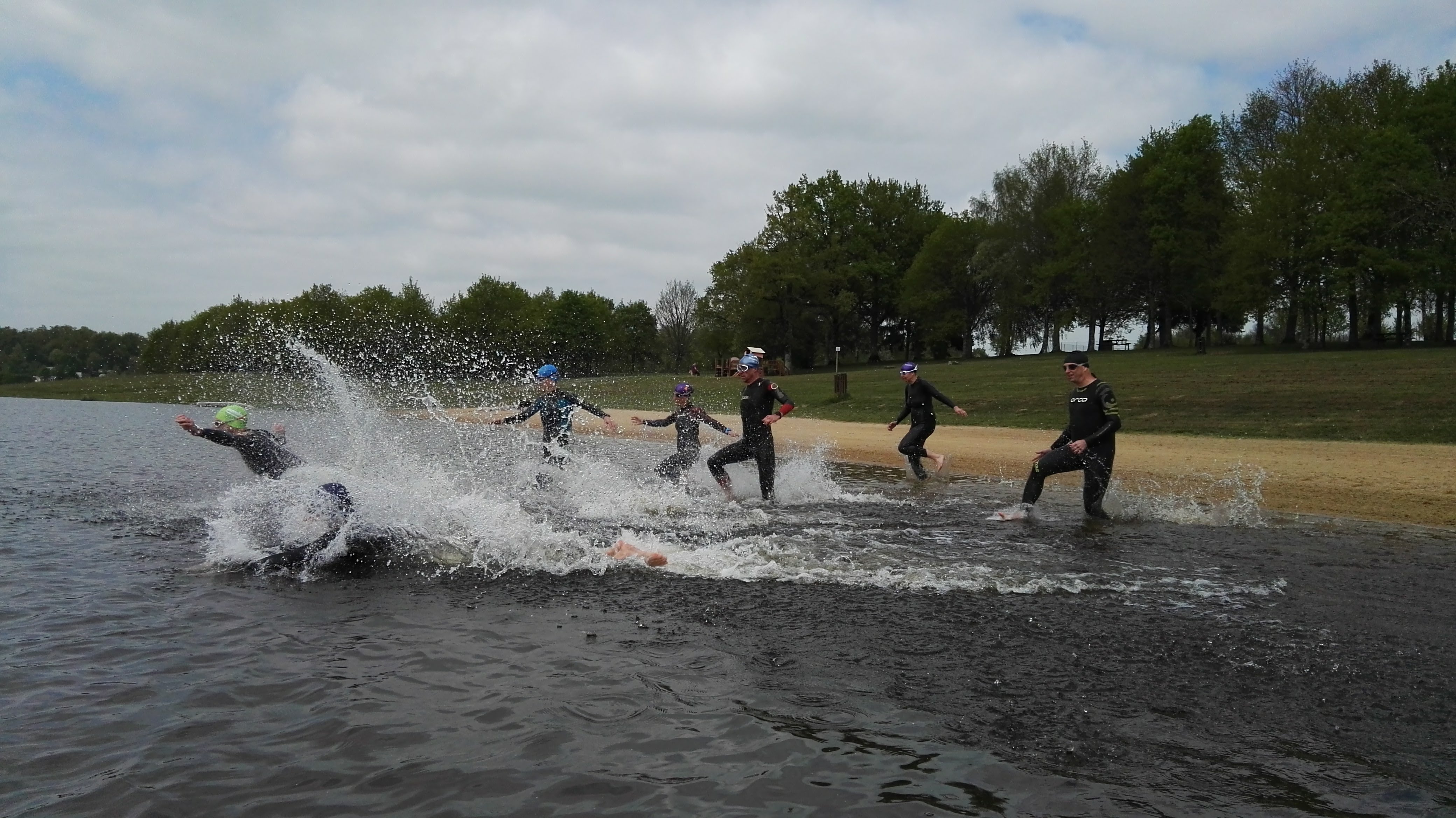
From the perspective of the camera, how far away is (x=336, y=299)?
93.4m

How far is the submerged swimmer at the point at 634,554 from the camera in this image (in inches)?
342

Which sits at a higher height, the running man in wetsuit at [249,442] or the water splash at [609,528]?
the running man in wetsuit at [249,442]

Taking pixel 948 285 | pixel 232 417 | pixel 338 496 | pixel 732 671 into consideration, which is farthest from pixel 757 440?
pixel 948 285

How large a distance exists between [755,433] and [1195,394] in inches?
715

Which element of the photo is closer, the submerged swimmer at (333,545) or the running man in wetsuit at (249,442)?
the submerged swimmer at (333,545)

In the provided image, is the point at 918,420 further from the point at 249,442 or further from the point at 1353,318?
the point at 1353,318

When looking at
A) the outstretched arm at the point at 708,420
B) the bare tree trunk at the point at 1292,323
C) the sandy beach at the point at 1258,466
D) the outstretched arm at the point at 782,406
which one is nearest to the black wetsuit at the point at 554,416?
the outstretched arm at the point at 708,420

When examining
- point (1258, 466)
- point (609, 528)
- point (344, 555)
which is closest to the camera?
point (344, 555)

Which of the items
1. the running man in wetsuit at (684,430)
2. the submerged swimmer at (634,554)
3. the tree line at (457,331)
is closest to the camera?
the submerged swimmer at (634,554)

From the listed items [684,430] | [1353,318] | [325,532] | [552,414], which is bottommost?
[325,532]

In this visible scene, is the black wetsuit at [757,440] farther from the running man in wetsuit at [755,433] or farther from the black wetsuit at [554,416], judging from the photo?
the black wetsuit at [554,416]

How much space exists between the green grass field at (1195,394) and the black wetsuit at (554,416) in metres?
14.2

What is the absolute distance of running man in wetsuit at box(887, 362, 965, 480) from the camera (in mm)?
15664

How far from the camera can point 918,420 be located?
15906mm
